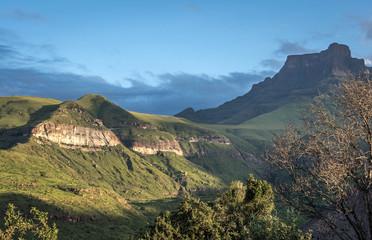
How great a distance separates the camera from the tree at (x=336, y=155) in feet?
85.8

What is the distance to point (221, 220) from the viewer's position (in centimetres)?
6512

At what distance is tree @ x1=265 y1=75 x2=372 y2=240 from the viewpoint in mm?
26156

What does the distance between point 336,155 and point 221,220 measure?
135ft

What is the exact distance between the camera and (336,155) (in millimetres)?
27266

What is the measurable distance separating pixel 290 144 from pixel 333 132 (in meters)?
3.39

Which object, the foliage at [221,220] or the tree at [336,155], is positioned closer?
the tree at [336,155]

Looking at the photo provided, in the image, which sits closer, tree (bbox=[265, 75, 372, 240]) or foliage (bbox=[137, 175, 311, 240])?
tree (bbox=[265, 75, 372, 240])

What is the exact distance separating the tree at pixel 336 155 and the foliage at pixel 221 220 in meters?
12.5

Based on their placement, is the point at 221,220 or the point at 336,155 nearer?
the point at 336,155

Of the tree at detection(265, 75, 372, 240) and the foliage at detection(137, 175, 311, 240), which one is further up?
the tree at detection(265, 75, 372, 240)

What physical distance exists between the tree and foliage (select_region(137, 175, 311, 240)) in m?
12.5

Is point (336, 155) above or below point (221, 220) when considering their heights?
above

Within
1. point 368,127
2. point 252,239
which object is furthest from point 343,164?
point 252,239

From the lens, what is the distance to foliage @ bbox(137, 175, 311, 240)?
4438cm
